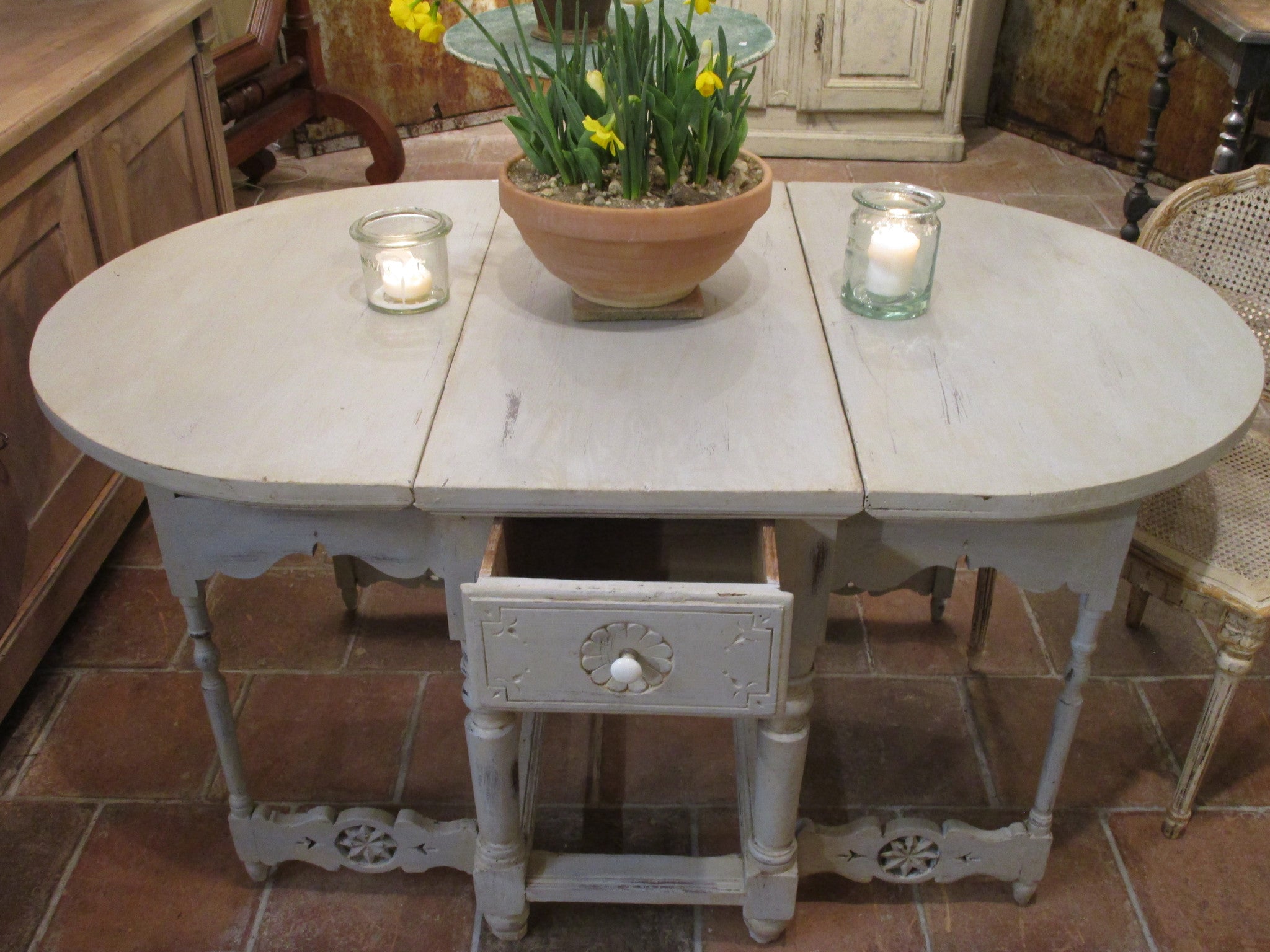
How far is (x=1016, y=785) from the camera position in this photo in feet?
5.35

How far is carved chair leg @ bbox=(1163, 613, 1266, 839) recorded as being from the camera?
1343 mm

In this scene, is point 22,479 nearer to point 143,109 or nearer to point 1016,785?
point 143,109

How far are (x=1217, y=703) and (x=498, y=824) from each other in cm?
91

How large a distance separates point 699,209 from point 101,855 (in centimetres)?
118

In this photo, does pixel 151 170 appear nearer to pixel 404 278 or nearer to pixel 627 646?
pixel 404 278

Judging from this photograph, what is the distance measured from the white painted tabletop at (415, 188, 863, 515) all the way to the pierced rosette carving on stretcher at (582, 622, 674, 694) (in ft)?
0.37

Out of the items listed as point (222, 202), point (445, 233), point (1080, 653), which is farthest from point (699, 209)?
point (222, 202)

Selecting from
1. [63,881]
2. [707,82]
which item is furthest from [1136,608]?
[63,881]

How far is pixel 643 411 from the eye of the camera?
110 cm

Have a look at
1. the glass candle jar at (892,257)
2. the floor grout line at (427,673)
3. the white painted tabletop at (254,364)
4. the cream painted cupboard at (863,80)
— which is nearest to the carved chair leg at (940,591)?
the floor grout line at (427,673)

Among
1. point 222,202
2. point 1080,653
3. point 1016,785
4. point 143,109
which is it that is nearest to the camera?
point 1080,653

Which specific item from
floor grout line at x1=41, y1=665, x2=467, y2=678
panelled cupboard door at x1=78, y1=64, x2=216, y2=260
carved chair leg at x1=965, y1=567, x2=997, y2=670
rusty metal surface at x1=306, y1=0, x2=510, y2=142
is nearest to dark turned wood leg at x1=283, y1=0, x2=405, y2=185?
rusty metal surface at x1=306, y1=0, x2=510, y2=142

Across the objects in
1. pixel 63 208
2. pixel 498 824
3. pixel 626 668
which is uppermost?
pixel 63 208

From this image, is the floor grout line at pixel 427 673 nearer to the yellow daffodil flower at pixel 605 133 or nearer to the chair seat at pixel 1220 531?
the chair seat at pixel 1220 531
